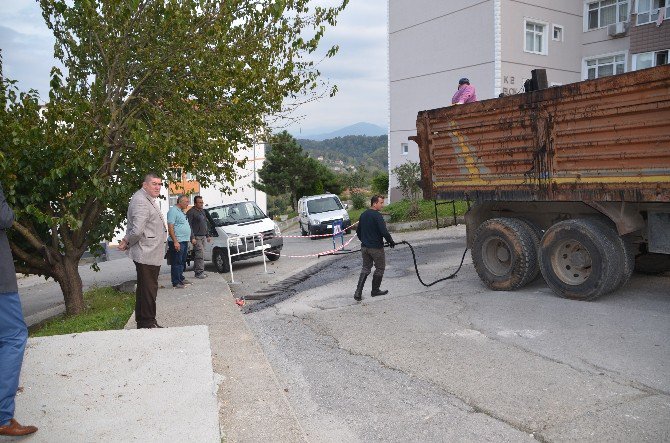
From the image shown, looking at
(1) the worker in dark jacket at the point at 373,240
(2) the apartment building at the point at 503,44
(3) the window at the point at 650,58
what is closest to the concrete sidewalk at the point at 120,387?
(1) the worker in dark jacket at the point at 373,240

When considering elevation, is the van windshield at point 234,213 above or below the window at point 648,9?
below

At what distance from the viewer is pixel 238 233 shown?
14.9 metres

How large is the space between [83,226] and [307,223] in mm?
13187

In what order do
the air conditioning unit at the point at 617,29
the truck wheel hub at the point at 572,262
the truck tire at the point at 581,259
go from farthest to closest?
the air conditioning unit at the point at 617,29
the truck wheel hub at the point at 572,262
the truck tire at the point at 581,259

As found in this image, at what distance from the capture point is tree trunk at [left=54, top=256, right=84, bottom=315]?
400 inches

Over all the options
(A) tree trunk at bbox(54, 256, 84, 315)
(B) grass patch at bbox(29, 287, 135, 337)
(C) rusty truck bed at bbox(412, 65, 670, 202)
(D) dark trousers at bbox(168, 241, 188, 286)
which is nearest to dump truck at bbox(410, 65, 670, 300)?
(C) rusty truck bed at bbox(412, 65, 670, 202)

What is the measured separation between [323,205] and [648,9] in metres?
16.5

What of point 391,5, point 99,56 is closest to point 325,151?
point 391,5

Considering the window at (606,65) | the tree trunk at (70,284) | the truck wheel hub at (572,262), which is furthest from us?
the window at (606,65)

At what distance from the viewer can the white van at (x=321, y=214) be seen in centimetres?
2211

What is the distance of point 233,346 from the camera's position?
6.36 meters

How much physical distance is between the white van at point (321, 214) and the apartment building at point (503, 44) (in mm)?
8756

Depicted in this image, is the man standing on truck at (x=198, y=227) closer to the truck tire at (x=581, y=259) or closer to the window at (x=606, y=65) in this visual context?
the truck tire at (x=581, y=259)

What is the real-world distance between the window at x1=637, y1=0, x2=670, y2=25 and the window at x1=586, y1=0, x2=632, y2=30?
59.7 inches
